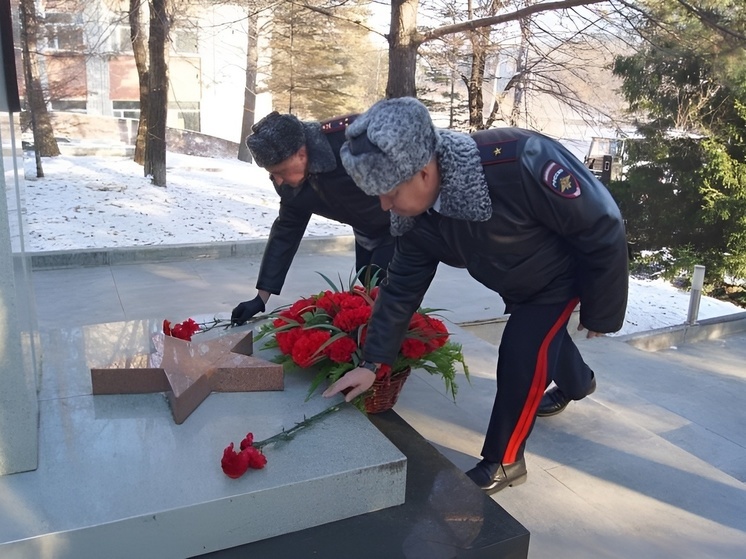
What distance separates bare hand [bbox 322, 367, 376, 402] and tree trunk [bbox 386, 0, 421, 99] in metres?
5.64

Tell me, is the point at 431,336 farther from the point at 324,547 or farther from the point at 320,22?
the point at 320,22

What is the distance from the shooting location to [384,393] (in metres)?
2.47

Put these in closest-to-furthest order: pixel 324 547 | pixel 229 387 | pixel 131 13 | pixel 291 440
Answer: pixel 324 547 → pixel 291 440 → pixel 229 387 → pixel 131 13

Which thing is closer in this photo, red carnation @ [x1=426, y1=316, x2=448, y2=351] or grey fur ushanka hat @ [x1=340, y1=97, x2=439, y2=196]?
grey fur ushanka hat @ [x1=340, y1=97, x2=439, y2=196]

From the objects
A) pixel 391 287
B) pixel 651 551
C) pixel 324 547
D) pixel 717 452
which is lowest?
pixel 717 452

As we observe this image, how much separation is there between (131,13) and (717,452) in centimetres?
898

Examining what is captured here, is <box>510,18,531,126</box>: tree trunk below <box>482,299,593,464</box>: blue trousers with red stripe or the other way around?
the other way around

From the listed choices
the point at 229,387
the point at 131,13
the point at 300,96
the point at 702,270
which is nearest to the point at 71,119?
the point at 300,96

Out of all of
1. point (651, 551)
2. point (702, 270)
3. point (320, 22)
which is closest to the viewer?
point (651, 551)

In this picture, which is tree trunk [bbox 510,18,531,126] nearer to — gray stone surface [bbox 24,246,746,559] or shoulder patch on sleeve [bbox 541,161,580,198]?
gray stone surface [bbox 24,246,746,559]

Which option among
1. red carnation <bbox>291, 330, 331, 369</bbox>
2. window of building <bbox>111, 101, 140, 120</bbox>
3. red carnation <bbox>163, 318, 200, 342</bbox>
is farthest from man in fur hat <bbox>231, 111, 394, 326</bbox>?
window of building <bbox>111, 101, 140, 120</bbox>

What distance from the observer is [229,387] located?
229cm

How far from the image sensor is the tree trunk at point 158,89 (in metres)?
8.98

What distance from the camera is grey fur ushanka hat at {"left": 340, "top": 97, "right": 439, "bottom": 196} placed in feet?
5.53
